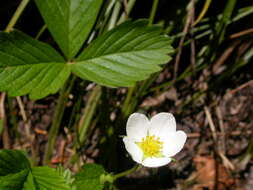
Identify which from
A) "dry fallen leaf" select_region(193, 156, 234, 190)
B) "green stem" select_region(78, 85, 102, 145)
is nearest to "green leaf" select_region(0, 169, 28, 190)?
"green stem" select_region(78, 85, 102, 145)

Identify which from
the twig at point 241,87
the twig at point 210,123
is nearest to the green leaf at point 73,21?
the twig at point 210,123

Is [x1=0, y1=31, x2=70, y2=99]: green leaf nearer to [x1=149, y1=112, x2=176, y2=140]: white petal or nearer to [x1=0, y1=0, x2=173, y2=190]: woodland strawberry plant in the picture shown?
[x1=0, y1=0, x2=173, y2=190]: woodland strawberry plant

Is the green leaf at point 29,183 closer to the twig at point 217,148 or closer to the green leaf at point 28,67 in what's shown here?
the green leaf at point 28,67

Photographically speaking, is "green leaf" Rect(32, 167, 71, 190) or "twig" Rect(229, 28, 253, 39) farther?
"twig" Rect(229, 28, 253, 39)

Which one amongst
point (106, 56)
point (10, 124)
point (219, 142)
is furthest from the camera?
point (219, 142)

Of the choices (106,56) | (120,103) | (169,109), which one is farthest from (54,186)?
(169,109)

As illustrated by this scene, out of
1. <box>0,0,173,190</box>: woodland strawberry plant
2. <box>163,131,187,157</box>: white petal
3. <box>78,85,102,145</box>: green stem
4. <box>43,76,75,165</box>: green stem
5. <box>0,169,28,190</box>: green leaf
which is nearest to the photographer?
<box>0,169,28,190</box>: green leaf

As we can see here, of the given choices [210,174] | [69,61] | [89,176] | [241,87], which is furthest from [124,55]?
[210,174]

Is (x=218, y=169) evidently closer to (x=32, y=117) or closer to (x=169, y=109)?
(x=169, y=109)
